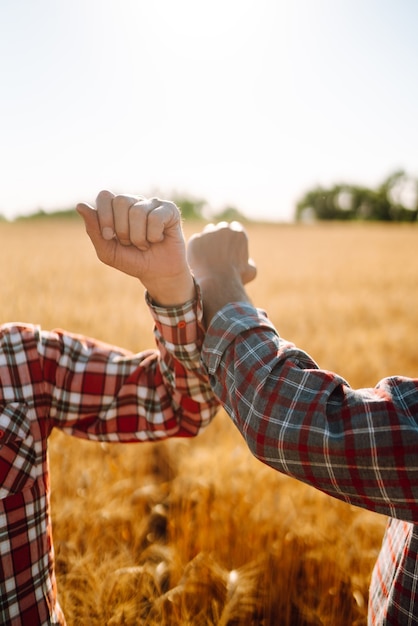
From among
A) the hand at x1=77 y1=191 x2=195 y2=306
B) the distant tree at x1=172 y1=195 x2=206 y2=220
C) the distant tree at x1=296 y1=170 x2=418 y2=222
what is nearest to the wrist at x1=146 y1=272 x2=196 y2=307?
the hand at x1=77 y1=191 x2=195 y2=306

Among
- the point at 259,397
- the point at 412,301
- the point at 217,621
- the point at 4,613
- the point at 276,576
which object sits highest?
the point at 259,397

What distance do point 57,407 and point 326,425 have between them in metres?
0.46

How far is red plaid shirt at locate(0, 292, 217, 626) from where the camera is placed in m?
0.65

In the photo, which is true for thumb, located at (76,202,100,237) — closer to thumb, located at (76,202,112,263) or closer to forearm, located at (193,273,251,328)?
thumb, located at (76,202,112,263)

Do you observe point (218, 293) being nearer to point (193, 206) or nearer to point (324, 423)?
point (324, 423)

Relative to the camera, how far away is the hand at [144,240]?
57 cm

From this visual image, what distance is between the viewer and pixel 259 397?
0.52 metres

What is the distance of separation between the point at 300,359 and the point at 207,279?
0.23m

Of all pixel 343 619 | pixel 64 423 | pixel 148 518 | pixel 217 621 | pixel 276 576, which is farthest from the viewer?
pixel 148 518

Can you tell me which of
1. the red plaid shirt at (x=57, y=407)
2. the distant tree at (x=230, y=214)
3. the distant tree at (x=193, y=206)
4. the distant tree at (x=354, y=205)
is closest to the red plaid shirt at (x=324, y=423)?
the red plaid shirt at (x=57, y=407)

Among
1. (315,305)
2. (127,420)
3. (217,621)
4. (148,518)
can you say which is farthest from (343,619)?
(315,305)

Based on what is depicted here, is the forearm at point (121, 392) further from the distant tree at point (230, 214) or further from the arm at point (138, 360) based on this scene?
the distant tree at point (230, 214)

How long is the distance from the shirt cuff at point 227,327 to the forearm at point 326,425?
0.07ft

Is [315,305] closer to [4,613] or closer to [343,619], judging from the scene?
[343,619]
